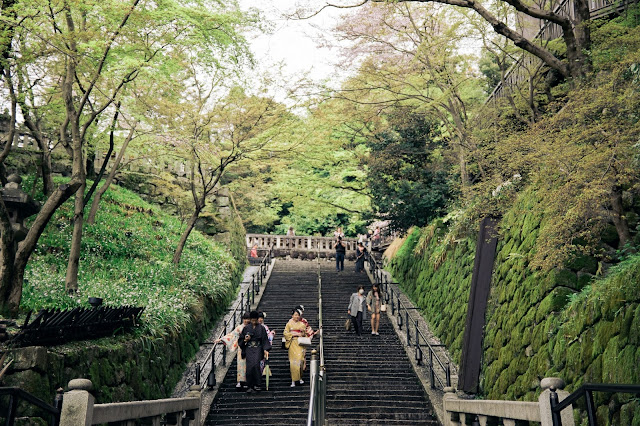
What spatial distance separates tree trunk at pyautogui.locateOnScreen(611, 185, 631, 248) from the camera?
8.12m

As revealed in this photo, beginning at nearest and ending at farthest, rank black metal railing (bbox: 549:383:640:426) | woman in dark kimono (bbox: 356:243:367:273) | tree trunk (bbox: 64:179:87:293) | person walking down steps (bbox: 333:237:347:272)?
black metal railing (bbox: 549:383:640:426) → tree trunk (bbox: 64:179:87:293) → woman in dark kimono (bbox: 356:243:367:273) → person walking down steps (bbox: 333:237:347:272)

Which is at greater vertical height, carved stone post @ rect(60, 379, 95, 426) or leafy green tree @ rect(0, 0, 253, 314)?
leafy green tree @ rect(0, 0, 253, 314)

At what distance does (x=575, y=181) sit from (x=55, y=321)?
7.00 meters

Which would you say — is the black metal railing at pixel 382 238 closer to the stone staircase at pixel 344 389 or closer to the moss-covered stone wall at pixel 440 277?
the moss-covered stone wall at pixel 440 277

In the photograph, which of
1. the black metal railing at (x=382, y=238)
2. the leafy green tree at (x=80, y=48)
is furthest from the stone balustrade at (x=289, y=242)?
the leafy green tree at (x=80, y=48)

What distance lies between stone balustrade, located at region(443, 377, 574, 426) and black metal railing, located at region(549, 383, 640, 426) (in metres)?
0.07

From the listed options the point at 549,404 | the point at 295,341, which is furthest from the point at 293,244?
the point at 549,404

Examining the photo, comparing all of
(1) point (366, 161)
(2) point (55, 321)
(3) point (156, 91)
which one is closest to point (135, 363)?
(2) point (55, 321)

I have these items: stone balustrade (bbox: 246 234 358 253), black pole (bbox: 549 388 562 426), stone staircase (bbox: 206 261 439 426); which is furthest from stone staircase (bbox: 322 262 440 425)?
stone balustrade (bbox: 246 234 358 253)

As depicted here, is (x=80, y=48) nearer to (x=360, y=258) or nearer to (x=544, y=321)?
(x=544, y=321)

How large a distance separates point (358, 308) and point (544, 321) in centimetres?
667

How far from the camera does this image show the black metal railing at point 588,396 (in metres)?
3.43

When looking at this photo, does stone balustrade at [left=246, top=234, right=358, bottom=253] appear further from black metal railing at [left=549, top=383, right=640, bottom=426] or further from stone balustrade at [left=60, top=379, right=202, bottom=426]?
black metal railing at [left=549, top=383, right=640, bottom=426]

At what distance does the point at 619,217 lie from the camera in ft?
26.9
